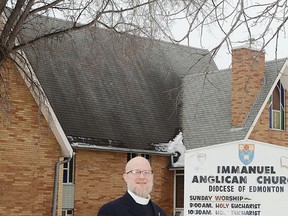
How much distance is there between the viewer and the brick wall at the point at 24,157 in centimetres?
2008

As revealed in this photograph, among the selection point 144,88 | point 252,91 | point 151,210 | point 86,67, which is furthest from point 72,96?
point 151,210

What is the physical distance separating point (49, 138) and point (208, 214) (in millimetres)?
7407

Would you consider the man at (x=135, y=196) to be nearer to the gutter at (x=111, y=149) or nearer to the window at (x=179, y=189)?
the gutter at (x=111, y=149)

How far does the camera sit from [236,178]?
15516 mm

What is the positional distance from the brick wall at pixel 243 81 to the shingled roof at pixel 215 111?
21 centimetres

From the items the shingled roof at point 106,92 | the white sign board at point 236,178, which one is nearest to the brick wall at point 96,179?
the shingled roof at point 106,92

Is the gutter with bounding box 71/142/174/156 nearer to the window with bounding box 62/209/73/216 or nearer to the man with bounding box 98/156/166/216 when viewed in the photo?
the window with bounding box 62/209/73/216

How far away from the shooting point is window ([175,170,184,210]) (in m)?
26.2

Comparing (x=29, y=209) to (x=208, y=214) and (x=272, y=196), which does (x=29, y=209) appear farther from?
(x=272, y=196)

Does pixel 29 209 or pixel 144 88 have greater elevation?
pixel 144 88

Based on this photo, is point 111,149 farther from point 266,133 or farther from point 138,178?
point 138,178

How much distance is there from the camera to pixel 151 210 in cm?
597

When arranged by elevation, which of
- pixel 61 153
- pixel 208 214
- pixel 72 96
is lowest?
pixel 208 214

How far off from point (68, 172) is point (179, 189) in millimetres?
5194
